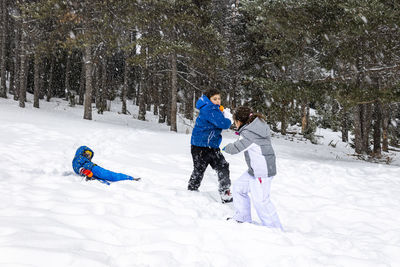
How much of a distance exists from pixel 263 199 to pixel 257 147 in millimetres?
693

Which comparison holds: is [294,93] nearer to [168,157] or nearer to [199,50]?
[168,157]

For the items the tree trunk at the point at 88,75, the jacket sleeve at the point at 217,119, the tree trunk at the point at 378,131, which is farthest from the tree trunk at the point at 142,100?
the jacket sleeve at the point at 217,119

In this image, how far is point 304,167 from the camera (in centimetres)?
896

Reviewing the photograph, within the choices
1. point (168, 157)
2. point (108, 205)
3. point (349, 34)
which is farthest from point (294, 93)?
point (108, 205)

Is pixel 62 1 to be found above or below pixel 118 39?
above

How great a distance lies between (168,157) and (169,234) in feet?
17.4

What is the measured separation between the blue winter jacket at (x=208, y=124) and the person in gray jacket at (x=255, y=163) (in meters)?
0.63

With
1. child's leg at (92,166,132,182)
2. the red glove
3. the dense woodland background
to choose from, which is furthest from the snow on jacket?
the dense woodland background

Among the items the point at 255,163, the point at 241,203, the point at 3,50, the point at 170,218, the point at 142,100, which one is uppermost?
the point at 3,50

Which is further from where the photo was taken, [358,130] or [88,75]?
[88,75]

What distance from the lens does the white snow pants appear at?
12.9 ft

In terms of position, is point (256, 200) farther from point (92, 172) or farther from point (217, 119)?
point (92, 172)

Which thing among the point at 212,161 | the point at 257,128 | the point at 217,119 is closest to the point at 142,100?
the point at 212,161

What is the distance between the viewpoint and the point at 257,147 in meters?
3.87
